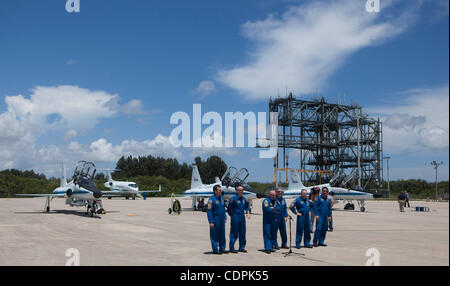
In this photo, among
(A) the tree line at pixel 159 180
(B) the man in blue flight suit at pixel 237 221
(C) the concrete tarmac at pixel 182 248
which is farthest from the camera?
(A) the tree line at pixel 159 180

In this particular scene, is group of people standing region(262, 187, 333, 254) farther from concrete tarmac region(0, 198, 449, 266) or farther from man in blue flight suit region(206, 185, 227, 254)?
man in blue flight suit region(206, 185, 227, 254)

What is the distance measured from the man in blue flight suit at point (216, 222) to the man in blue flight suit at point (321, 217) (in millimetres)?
3074

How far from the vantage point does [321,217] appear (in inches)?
464

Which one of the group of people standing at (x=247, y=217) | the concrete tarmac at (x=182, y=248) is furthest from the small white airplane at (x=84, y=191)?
the group of people standing at (x=247, y=217)

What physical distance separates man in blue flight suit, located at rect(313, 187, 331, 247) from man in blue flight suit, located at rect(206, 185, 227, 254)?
10.1 feet

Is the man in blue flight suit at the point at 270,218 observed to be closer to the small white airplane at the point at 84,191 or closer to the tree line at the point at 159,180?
the small white airplane at the point at 84,191

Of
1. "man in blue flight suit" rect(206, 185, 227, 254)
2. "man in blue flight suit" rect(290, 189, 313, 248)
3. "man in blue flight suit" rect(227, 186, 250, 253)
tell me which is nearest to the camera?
"man in blue flight suit" rect(206, 185, 227, 254)

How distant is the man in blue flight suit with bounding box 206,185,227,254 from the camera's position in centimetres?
991

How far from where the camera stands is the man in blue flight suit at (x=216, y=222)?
32.5 feet

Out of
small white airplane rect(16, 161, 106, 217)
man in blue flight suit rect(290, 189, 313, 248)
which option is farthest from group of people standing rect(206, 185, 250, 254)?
small white airplane rect(16, 161, 106, 217)

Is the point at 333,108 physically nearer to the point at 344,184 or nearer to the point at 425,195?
the point at 425,195

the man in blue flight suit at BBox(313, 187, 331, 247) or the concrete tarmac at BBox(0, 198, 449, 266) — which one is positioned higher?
the man in blue flight suit at BBox(313, 187, 331, 247)
